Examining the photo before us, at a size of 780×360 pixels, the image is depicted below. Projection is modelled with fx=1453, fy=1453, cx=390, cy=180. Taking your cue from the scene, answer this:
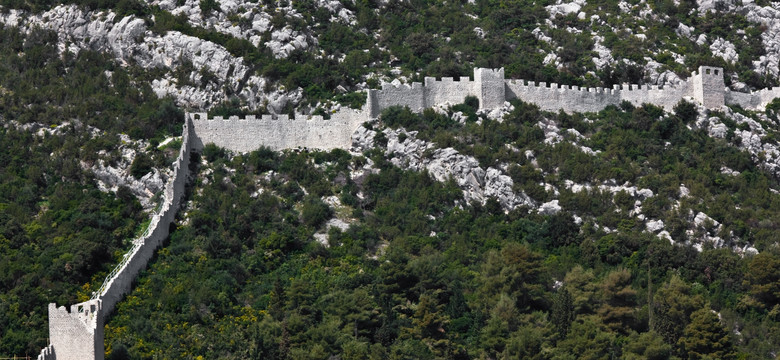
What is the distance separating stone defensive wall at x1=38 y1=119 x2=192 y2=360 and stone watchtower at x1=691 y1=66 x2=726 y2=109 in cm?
2646

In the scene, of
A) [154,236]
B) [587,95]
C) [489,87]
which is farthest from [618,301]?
[154,236]

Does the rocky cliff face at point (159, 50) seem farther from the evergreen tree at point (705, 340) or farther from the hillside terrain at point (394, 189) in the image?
the evergreen tree at point (705, 340)

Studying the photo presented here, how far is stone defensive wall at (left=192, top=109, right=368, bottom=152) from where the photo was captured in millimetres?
66438

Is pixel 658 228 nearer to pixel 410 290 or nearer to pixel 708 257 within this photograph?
pixel 708 257

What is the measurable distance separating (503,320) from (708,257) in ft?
37.0

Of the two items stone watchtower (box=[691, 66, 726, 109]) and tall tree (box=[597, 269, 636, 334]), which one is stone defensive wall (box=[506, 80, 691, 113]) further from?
tall tree (box=[597, 269, 636, 334])

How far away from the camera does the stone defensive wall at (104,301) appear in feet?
162

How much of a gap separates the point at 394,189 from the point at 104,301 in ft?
53.0

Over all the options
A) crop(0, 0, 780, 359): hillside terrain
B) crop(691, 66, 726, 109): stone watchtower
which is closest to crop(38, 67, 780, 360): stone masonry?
crop(691, 66, 726, 109): stone watchtower

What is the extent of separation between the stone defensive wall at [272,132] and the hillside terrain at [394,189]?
730 millimetres

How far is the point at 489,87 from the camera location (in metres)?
69.4

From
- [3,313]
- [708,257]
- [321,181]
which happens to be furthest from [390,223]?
[3,313]

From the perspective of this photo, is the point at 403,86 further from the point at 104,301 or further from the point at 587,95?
the point at 104,301

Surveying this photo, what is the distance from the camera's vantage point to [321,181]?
64312 mm
